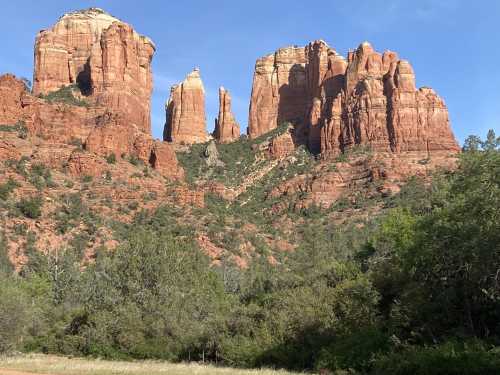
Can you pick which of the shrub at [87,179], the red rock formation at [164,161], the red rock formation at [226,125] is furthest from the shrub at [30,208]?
the red rock formation at [226,125]

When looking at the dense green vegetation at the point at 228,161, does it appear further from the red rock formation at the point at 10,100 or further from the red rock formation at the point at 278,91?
the red rock formation at the point at 10,100

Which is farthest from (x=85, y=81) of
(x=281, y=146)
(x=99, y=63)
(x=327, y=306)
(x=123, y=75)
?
(x=327, y=306)

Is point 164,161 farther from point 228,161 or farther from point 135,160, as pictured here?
point 228,161

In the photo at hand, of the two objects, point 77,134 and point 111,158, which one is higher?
point 77,134

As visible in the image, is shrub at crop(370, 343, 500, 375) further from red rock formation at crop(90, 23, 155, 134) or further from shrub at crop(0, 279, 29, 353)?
red rock formation at crop(90, 23, 155, 134)

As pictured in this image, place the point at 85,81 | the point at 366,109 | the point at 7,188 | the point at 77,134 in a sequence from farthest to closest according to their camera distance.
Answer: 1. the point at 85,81
2. the point at 366,109
3. the point at 77,134
4. the point at 7,188

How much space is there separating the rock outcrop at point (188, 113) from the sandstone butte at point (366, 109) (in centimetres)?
1470

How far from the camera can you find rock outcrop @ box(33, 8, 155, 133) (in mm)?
107750

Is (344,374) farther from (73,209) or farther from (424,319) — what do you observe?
(73,209)

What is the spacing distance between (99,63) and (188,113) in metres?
29.1

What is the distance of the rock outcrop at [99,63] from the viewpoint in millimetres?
107750

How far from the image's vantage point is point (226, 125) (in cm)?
13750

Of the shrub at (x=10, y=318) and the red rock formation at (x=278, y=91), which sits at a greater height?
the red rock formation at (x=278, y=91)

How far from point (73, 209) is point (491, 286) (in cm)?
6058
